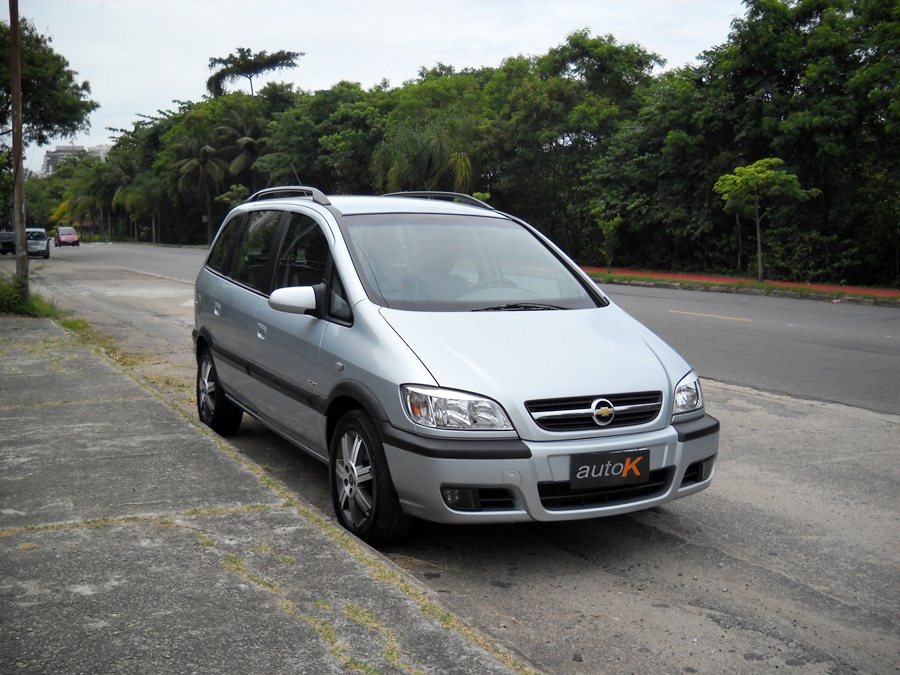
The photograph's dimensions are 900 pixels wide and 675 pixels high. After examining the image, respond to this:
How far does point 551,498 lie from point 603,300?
5.50 feet

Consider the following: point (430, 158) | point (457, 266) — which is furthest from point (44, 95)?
point (457, 266)

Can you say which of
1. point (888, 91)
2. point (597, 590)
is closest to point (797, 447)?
point (597, 590)

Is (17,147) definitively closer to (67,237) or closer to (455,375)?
(455,375)

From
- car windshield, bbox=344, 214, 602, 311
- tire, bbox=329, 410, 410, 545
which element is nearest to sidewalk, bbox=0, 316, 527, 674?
tire, bbox=329, 410, 410, 545

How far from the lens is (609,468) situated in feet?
14.1

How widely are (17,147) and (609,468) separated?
13918 millimetres

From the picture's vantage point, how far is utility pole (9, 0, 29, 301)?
49.1 ft

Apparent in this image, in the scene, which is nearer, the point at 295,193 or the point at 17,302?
A: the point at 295,193

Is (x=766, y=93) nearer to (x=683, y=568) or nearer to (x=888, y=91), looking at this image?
(x=888, y=91)

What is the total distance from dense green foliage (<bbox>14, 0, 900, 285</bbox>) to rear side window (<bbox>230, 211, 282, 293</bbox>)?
62.8ft

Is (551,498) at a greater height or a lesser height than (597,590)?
greater

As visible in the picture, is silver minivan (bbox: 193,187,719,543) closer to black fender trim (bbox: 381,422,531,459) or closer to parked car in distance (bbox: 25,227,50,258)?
black fender trim (bbox: 381,422,531,459)

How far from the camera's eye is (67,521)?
453 centimetres

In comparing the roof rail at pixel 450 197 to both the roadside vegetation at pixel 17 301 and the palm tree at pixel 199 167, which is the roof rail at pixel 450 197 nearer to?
the roadside vegetation at pixel 17 301
